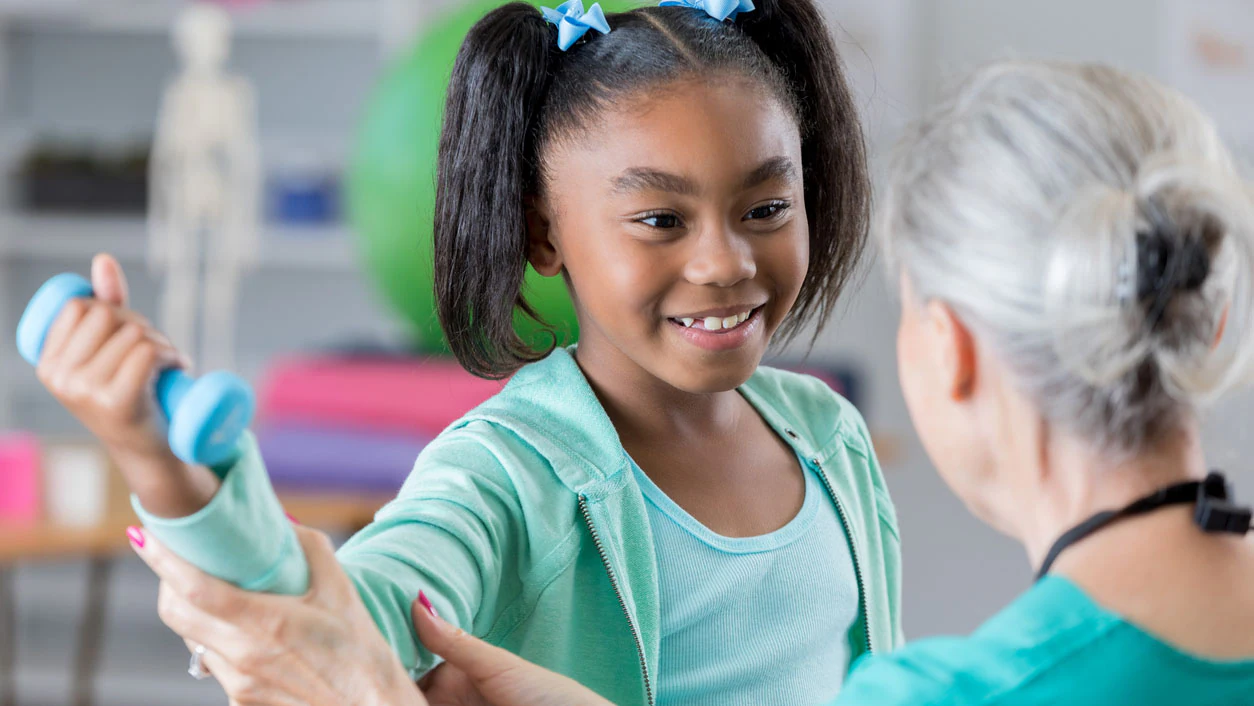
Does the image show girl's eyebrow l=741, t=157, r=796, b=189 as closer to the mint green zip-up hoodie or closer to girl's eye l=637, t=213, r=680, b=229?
girl's eye l=637, t=213, r=680, b=229

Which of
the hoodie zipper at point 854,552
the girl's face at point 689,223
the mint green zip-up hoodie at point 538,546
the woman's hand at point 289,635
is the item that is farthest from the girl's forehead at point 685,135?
the woman's hand at point 289,635

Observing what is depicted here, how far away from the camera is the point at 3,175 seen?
12.8 ft

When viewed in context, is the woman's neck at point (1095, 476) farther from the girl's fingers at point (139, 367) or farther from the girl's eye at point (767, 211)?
the girl's fingers at point (139, 367)

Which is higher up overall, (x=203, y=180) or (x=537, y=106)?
(x=537, y=106)

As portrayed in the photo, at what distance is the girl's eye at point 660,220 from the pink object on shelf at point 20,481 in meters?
1.43

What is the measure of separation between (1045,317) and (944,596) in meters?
3.06

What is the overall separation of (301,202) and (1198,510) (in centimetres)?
330

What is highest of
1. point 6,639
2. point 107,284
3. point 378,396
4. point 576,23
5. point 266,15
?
point 266,15

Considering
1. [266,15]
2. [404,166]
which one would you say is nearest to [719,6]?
[404,166]

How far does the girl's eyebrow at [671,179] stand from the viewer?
0.92 meters

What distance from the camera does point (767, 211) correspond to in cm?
96

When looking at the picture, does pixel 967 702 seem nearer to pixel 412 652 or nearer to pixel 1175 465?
pixel 1175 465

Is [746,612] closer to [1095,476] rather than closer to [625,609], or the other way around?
[625,609]

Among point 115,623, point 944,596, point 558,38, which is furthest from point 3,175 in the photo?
point 558,38
